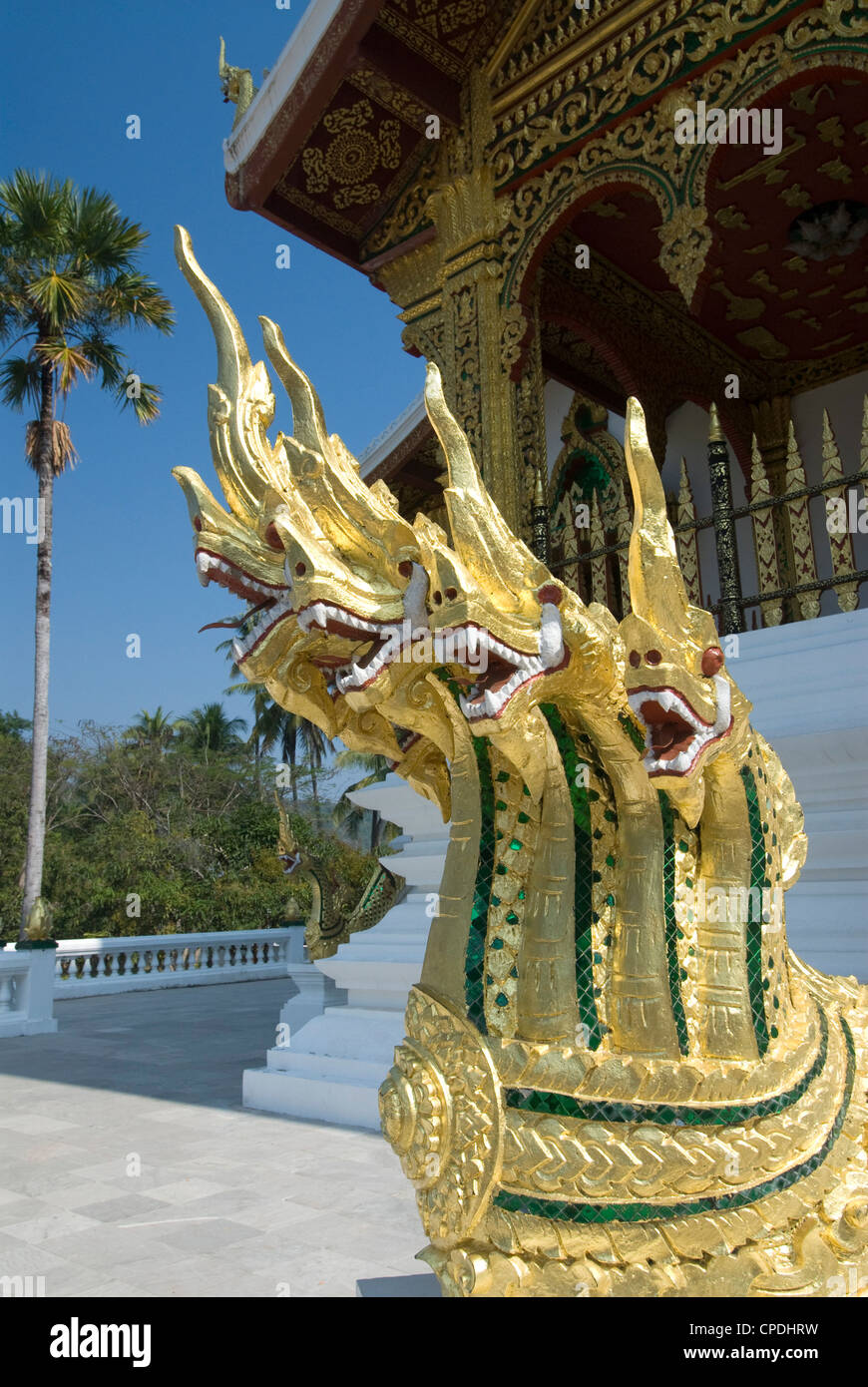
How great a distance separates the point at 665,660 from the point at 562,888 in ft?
1.21

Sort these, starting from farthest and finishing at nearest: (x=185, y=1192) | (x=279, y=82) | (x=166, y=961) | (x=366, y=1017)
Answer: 1. (x=166, y=961)
2. (x=279, y=82)
3. (x=366, y=1017)
4. (x=185, y=1192)

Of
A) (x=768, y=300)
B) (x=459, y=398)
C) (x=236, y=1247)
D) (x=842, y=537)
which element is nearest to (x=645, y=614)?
(x=236, y=1247)

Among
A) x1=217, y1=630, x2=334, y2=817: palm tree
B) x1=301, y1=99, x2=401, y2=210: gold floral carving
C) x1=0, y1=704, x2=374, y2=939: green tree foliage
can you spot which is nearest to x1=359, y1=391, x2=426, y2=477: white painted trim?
x1=301, y1=99, x2=401, y2=210: gold floral carving

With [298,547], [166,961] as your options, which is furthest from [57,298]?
[298,547]

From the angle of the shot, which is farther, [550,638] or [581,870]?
[581,870]

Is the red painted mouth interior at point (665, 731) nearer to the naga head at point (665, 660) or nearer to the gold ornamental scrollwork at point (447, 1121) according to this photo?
the naga head at point (665, 660)

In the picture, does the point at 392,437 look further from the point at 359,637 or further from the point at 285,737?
the point at 285,737

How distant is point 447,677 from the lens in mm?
1405

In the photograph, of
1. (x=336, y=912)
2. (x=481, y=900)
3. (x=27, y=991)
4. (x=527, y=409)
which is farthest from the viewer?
(x=27, y=991)

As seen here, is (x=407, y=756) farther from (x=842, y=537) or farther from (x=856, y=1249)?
(x=842, y=537)

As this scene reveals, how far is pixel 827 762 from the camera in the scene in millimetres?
2988

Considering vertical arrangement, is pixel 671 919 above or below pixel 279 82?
below

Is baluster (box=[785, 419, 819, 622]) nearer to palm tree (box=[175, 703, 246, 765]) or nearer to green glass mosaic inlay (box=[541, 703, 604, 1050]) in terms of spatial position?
green glass mosaic inlay (box=[541, 703, 604, 1050])

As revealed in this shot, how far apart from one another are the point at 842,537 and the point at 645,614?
2.61 meters
